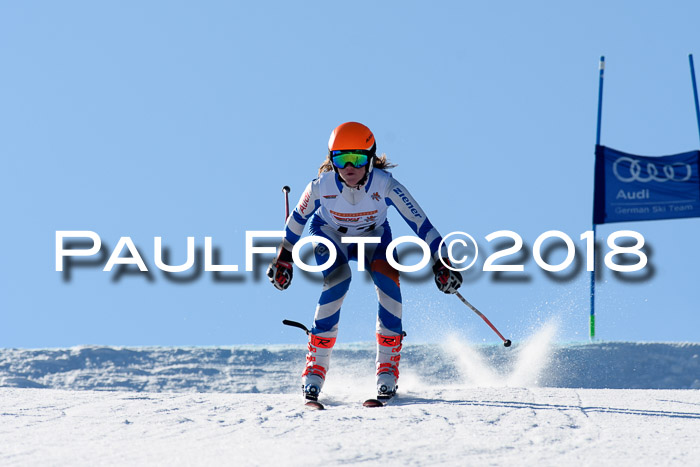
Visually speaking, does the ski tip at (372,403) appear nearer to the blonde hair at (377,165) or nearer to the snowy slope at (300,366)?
the blonde hair at (377,165)

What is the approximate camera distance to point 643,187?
13695mm

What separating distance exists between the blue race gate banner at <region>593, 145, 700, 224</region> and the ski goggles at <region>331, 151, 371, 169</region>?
28.8 feet

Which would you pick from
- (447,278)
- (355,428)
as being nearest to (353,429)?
(355,428)

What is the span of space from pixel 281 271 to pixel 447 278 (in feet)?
3.66

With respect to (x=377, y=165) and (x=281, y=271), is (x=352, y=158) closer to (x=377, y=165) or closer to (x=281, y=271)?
(x=377, y=165)

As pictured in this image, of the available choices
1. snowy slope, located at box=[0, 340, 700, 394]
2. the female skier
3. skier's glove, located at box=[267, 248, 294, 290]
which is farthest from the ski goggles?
snowy slope, located at box=[0, 340, 700, 394]

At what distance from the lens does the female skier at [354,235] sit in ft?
18.5

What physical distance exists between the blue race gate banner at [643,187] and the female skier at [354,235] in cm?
848

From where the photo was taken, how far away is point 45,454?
4156 millimetres

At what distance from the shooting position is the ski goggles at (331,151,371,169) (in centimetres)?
560

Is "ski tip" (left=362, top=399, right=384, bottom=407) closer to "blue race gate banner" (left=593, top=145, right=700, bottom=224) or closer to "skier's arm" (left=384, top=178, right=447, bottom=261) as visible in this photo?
"skier's arm" (left=384, top=178, right=447, bottom=261)

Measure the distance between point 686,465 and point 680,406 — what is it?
5.99 feet

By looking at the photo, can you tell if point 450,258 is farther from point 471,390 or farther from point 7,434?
point 7,434

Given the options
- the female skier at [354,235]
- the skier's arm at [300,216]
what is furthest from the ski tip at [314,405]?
the skier's arm at [300,216]
